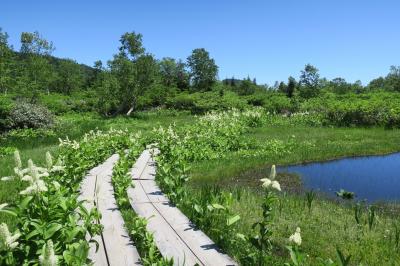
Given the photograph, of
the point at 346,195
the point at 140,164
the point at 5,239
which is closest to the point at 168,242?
the point at 5,239

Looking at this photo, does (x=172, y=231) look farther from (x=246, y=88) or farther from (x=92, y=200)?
(x=246, y=88)

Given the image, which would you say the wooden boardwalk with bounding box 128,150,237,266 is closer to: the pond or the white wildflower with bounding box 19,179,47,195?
the white wildflower with bounding box 19,179,47,195

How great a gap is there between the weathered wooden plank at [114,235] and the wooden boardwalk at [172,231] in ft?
1.27

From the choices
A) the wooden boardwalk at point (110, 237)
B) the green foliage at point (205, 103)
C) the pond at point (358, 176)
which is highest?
the green foliage at point (205, 103)

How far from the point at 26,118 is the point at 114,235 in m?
22.4

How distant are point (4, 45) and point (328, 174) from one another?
47992 mm

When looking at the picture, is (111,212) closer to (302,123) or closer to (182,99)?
(302,123)

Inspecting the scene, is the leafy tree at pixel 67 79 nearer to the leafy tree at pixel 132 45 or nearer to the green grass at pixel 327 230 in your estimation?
the leafy tree at pixel 132 45

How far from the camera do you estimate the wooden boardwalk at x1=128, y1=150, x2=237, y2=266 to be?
18.5 ft

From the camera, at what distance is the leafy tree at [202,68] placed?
7581 cm

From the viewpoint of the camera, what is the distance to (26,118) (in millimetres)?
26547

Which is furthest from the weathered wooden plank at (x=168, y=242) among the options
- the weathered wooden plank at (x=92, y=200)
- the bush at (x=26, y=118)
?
the bush at (x=26, y=118)

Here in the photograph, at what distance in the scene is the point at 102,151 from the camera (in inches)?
553

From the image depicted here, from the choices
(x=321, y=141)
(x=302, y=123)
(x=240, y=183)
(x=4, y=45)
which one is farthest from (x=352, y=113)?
(x=4, y=45)
